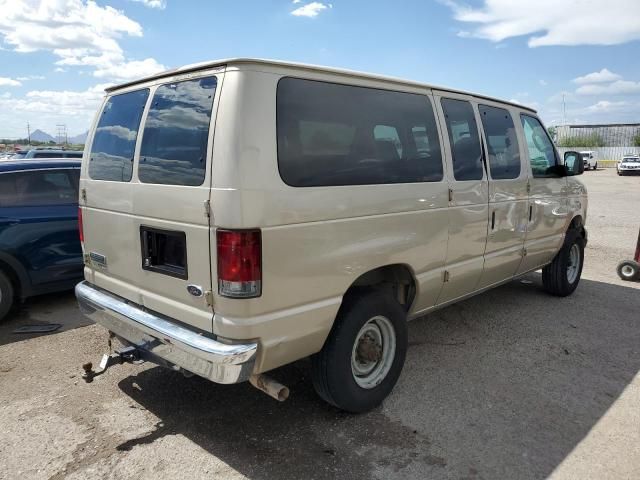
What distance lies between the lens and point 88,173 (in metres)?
3.69

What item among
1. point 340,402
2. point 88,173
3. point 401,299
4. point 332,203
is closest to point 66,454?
point 340,402

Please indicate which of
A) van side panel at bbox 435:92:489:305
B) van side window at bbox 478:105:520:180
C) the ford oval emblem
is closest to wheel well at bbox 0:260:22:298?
the ford oval emblem

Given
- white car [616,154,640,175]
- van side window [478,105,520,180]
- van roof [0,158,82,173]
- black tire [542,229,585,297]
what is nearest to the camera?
van side window [478,105,520,180]

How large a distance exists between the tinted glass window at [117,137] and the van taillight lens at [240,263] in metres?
1.08

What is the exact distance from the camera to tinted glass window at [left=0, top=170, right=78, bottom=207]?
210 inches

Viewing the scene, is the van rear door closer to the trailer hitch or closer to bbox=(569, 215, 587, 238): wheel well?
the trailer hitch

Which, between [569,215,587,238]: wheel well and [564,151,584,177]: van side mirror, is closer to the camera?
[564,151,584,177]: van side mirror

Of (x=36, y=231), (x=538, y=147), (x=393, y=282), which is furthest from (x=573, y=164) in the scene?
(x=36, y=231)

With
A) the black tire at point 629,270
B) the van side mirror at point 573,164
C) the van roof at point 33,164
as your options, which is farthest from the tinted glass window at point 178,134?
the black tire at point 629,270

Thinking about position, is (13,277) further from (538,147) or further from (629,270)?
(629,270)

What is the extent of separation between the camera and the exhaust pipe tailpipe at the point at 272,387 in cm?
280

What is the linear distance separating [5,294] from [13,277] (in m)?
0.20

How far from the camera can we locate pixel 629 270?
714cm

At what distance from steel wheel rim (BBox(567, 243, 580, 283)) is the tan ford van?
8.95 feet
